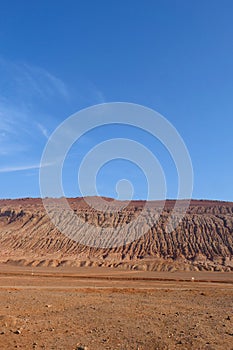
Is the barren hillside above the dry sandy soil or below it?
above

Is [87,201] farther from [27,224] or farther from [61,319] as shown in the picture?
[61,319]

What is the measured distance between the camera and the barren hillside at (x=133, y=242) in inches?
3553

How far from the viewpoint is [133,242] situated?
10950 cm

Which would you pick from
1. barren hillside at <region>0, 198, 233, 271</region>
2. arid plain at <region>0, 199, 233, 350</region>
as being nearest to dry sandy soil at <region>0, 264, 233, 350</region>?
arid plain at <region>0, 199, 233, 350</region>

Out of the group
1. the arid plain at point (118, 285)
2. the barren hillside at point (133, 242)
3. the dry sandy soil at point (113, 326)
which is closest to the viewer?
the dry sandy soil at point (113, 326)

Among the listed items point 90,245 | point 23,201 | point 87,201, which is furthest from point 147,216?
point 23,201

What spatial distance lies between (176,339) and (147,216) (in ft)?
370

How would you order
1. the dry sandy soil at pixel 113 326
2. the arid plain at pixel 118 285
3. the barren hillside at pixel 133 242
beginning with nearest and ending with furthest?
the dry sandy soil at pixel 113 326 → the arid plain at pixel 118 285 → the barren hillside at pixel 133 242

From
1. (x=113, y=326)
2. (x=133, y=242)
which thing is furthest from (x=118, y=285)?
(x=133, y=242)

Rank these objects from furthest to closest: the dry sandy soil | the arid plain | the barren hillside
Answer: the barren hillside → the arid plain → the dry sandy soil

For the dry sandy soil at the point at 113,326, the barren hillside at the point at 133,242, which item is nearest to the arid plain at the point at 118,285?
the dry sandy soil at the point at 113,326

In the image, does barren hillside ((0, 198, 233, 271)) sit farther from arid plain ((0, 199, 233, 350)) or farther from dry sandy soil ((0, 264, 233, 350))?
dry sandy soil ((0, 264, 233, 350))

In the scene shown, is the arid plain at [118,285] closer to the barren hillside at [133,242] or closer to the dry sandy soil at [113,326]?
the dry sandy soil at [113,326]

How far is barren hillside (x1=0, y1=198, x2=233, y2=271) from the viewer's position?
9025 cm
